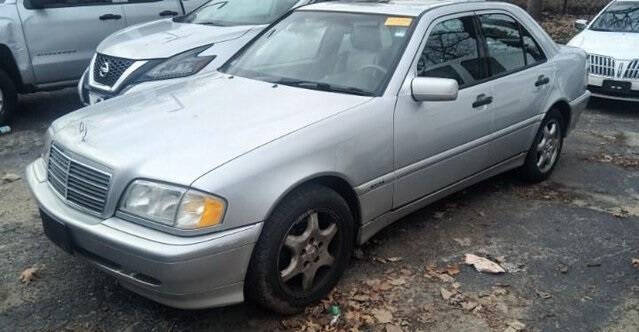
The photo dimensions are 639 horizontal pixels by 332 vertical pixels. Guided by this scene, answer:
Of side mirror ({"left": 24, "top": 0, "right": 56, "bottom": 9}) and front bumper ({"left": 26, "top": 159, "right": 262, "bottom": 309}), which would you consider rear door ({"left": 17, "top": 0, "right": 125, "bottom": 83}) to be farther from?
front bumper ({"left": 26, "top": 159, "right": 262, "bottom": 309})

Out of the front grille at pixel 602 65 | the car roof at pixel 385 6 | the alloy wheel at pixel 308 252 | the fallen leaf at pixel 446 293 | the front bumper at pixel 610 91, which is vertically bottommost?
the front bumper at pixel 610 91

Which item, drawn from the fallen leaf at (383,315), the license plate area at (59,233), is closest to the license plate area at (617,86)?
the fallen leaf at (383,315)

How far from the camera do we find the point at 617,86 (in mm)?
7742

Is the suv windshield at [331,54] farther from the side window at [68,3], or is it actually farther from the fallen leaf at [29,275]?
the side window at [68,3]

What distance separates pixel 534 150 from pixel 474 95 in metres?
1.21

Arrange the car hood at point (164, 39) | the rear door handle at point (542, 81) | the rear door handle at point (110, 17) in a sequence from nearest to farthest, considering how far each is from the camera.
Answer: the rear door handle at point (542, 81) < the car hood at point (164, 39) < the rear door handle at point (110, 17)

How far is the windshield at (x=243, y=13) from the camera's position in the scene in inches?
262

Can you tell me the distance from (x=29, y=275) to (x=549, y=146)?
419cm

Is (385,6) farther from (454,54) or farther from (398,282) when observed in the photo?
(398,282)

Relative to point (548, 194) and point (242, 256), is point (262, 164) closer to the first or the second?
point (242, 256)

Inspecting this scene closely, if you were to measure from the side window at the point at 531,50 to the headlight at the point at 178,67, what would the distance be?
9.59 feet

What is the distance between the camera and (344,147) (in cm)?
324

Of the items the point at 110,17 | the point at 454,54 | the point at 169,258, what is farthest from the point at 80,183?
the point at 110,17

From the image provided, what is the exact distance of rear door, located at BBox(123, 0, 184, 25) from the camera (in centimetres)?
769
